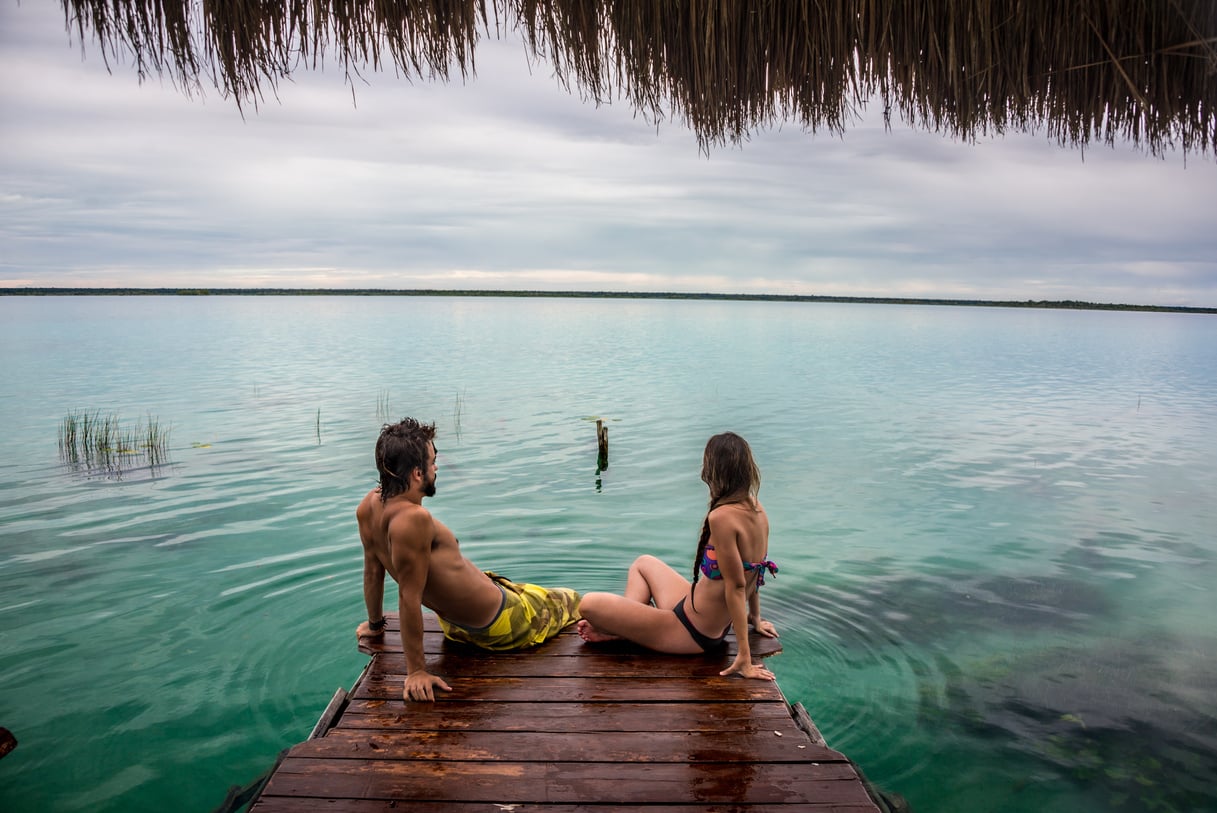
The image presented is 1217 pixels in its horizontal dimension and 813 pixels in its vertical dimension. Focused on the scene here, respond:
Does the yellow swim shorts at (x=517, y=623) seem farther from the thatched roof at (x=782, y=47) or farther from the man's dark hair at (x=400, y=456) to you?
the thatched roof at (x=782, y=47)

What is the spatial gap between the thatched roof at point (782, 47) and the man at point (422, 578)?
5.92 ft

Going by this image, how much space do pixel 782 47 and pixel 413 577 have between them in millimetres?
3100

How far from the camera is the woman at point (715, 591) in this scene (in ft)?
13.1

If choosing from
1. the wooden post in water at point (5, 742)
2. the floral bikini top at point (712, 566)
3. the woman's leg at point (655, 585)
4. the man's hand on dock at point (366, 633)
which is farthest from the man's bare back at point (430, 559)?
the wooden post in water at point (5, 742)

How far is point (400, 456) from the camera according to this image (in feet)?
12.0

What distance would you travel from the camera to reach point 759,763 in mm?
3127

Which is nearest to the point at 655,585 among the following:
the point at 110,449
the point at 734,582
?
the point at 734,582

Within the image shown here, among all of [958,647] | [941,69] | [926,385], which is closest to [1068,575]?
[958,647]

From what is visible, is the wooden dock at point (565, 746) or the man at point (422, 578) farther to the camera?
the man at point (422, 578)

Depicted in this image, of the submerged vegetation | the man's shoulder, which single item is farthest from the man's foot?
the submerged vegetation

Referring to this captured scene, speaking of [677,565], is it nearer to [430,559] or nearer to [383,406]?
[430,559]

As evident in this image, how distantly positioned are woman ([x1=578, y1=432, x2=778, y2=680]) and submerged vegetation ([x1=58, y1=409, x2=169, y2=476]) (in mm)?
9623

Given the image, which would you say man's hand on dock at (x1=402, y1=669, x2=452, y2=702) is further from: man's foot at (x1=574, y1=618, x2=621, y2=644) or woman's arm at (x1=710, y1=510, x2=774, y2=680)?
woman's arm at (x1=710, y1=510, x2=774, y2=680)

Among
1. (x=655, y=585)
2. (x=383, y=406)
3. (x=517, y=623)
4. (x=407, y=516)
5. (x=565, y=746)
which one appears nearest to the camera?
(x=565, y=746)
